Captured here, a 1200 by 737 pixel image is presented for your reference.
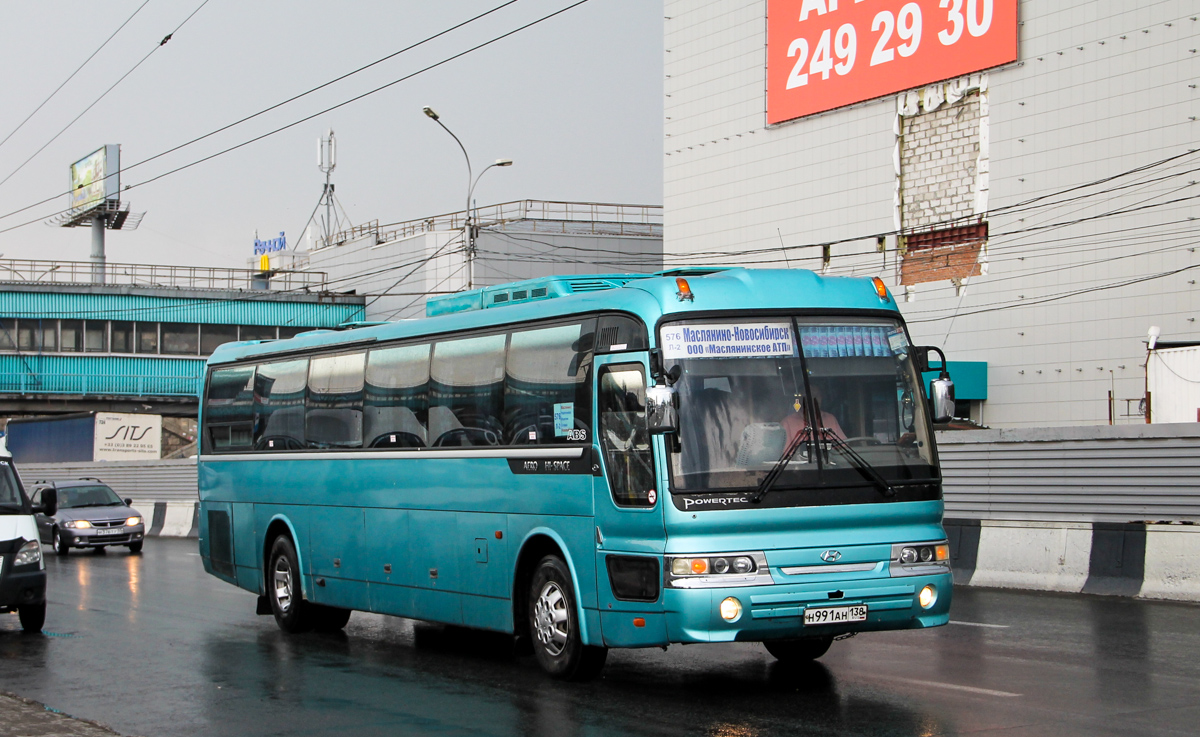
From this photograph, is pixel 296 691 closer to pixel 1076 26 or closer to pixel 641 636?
pixel 641 636

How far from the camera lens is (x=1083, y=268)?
40.8 meters

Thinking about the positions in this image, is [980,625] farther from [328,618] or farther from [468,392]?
[328,618]

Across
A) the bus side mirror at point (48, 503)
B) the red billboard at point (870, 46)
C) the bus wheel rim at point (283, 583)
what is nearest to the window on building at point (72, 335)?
the red billboard at point (870, 46)

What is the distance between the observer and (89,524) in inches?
1097

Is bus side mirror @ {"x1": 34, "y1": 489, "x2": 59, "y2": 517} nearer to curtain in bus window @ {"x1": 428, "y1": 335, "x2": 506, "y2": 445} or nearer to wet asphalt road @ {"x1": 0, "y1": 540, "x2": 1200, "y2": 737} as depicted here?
wet asphalt road @ {"x1": 0, "y1": 540, "x2": 1200, "y2": 737}

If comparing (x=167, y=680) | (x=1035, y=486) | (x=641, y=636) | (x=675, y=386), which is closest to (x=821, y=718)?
(x=641, y=636)

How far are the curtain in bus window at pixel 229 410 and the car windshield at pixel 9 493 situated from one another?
→ 2424 millimetres

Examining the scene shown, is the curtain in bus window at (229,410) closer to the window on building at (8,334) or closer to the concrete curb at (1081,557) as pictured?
the concrete curb at (1081,557)

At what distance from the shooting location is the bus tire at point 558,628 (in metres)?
9.66

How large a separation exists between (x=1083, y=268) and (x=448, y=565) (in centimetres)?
3372

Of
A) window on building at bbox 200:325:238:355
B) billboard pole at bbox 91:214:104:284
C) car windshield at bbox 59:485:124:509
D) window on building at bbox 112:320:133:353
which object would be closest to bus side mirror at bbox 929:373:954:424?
car windshield at bbox 59:485:124:509

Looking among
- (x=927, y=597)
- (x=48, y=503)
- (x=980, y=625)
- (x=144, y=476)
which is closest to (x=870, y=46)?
(x=144, y=476)

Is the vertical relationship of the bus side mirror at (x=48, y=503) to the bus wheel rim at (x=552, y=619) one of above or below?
above

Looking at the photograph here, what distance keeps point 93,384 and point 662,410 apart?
6024cm
